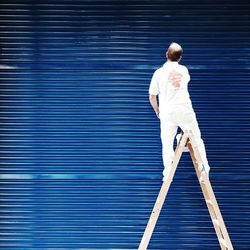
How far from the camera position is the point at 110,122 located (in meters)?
5.12

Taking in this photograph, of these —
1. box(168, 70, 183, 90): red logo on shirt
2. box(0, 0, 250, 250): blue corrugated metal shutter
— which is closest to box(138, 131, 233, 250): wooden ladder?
box(168, 70, 183, 90): red logo on shirt

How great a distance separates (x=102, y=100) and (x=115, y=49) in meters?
0.59

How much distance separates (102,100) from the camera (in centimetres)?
513

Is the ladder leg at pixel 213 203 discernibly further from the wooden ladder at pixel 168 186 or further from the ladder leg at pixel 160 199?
the ladder leg at pixel 160 199

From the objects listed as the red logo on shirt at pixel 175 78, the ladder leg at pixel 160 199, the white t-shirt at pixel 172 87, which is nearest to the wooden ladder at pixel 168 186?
the ladder leg at pixel 160 199

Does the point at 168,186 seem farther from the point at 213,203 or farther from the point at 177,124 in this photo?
the point at 177,124

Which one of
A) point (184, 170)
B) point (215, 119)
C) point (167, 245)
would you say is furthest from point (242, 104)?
point (167, 245)

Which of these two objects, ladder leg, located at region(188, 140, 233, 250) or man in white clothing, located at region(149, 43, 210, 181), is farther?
man in white clothing, located at region(149, 43, 210, 181)

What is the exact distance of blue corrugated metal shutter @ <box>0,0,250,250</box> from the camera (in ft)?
16.7

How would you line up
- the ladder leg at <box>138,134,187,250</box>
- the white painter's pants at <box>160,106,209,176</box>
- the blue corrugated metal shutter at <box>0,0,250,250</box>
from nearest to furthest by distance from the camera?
the ladder leg at <box>138,134,187,250</box>, the white painter's pants at <box>160,106,209,176</box>, the blue corrugated metal shutter at <box>0,0,250,250</box>

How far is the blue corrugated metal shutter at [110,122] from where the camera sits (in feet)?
16.7

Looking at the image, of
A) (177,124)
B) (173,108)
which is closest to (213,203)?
(177,124)

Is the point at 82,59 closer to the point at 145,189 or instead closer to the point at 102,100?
the point at 102,100

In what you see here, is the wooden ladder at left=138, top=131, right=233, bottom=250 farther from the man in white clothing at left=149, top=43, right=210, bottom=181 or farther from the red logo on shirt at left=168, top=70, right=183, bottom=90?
the red logo on shirt at left=168, top=70, right=183, bottom=90
